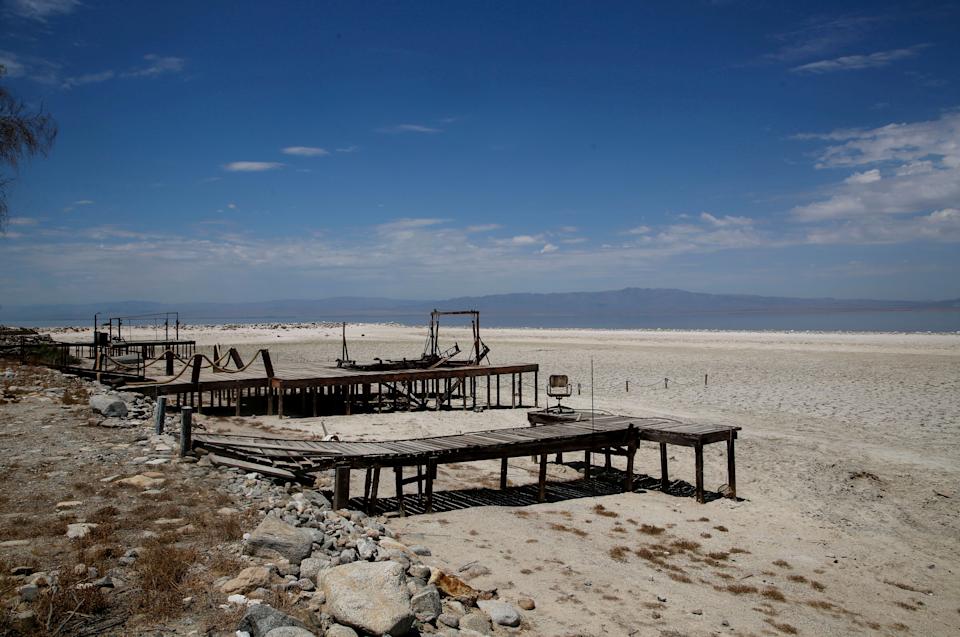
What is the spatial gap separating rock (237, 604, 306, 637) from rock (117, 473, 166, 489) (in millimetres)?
4683

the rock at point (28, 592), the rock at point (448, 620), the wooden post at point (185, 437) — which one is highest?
the wooden post at point (185, 437)

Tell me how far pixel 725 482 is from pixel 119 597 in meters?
11.4

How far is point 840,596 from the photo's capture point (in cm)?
828

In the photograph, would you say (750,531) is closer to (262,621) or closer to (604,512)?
(604,512)

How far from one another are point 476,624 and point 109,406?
449 inches

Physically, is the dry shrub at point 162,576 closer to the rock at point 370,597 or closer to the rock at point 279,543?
the rock at point 279,543

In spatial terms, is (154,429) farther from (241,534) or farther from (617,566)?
(617,566)

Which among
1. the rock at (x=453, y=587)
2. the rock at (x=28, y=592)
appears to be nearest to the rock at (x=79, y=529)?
the rock at (x=28, y=592)

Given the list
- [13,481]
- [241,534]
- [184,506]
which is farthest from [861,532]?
[13,481]

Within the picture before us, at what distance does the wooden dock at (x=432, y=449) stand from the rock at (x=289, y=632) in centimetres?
523

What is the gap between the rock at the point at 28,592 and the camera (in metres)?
5.54

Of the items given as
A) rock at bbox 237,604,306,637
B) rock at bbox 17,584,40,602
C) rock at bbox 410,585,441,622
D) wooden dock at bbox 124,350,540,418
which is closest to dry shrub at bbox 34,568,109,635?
rock at bbox 17,584,40,602

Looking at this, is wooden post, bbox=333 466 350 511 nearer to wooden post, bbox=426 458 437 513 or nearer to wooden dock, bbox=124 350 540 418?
wooden post, bbox=426 458 437 513

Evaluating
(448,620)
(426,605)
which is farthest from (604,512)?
(426,605)
